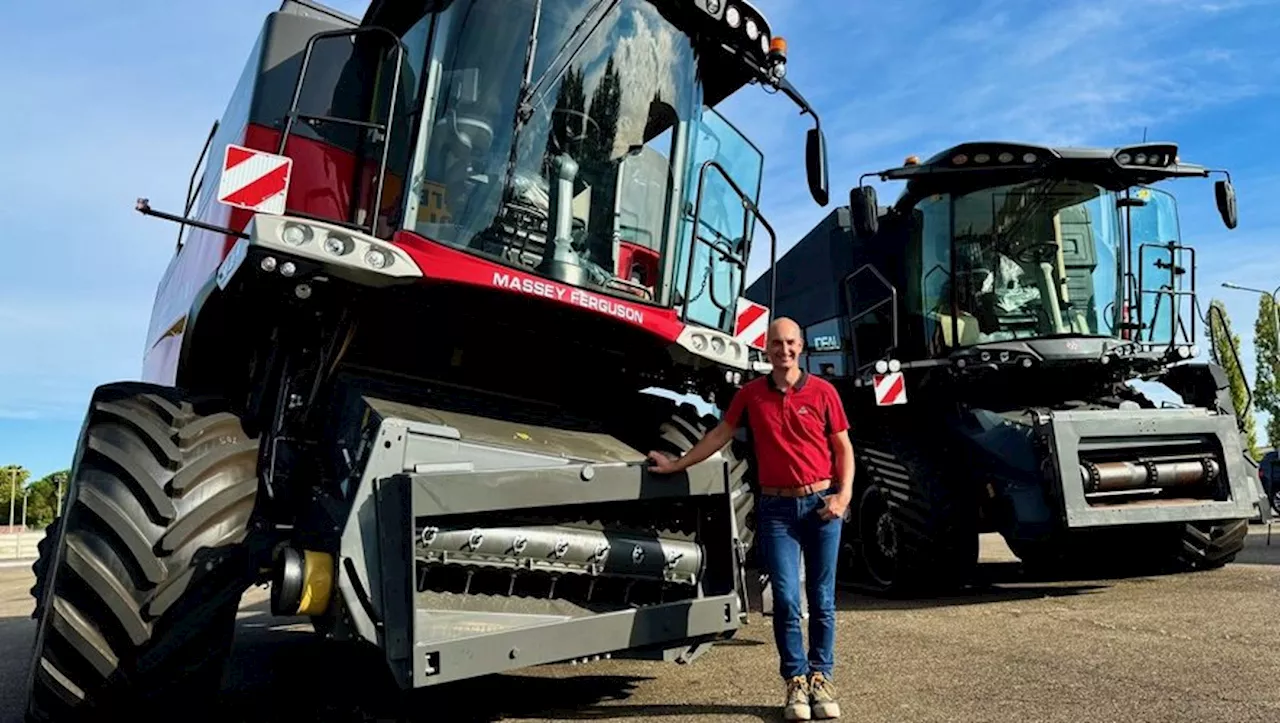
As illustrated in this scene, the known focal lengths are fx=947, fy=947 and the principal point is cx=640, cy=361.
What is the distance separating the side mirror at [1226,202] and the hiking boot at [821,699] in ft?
20.0

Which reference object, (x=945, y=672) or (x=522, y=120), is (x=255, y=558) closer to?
(x=522, y=120)

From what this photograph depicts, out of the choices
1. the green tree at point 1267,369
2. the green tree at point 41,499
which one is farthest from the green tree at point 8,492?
the green tree at point 1267,369

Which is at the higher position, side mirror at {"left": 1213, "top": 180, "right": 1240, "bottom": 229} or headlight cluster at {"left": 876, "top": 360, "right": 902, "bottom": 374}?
side mirror at {"left": 1213, "top": 180, "right": 1240, "bottom": 229}

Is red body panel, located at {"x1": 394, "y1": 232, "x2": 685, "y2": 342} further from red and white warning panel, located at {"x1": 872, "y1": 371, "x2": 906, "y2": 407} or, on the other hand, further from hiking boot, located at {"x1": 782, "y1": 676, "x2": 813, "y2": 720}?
red and white warning panel, located at {"x1": 872, "y1": 371, "x2": 906, "y2": 407}

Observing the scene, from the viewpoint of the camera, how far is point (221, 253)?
15.1 ft

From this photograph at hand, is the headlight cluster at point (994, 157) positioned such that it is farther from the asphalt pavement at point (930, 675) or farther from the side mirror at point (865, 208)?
the asphalt pavement at point (930, 675)

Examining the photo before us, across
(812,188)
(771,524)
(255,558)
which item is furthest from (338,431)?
(812,188)

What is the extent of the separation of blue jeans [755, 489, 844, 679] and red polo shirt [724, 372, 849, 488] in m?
0.10

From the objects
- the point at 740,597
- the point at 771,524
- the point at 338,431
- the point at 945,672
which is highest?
the point at 338,431

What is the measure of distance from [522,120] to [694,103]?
1054mm

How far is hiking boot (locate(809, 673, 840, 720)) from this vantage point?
11.8 ft

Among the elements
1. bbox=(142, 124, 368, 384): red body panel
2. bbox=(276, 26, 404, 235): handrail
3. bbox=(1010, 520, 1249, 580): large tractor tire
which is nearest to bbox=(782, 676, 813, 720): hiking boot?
bbox=(276, 26, 404, 235): handrail

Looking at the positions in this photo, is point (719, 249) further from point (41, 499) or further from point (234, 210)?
point (41, 499)

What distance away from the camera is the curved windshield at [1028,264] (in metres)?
7.73
